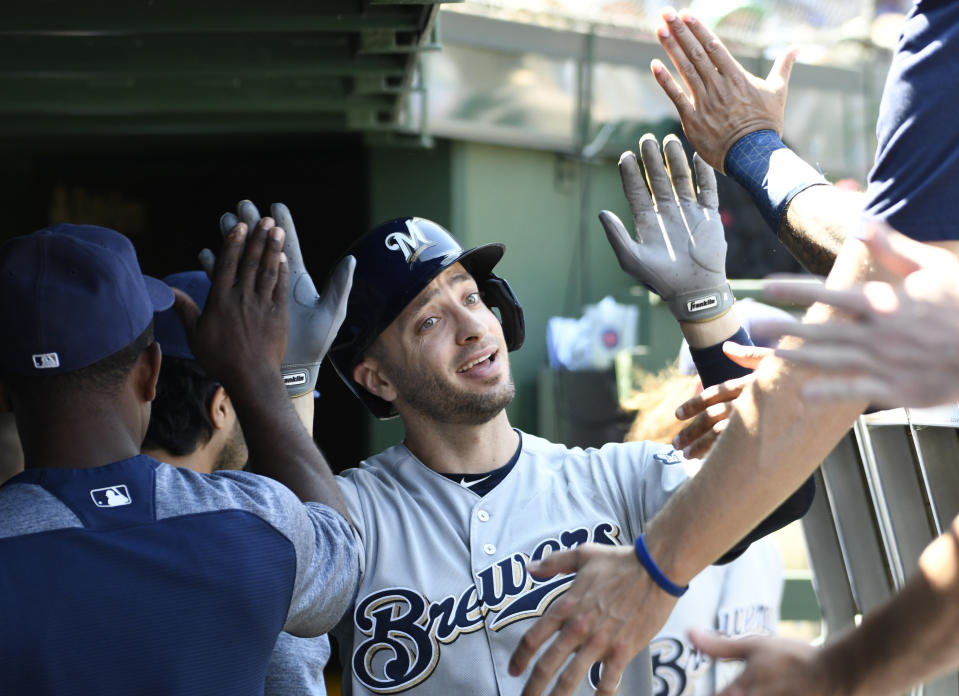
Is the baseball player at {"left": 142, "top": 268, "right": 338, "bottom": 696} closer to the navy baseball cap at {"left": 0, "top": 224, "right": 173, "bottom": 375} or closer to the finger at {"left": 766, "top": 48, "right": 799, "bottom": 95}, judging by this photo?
the navy baseball cap at {"left": 0, "top": 224, "right": 173, "bottom": 375}

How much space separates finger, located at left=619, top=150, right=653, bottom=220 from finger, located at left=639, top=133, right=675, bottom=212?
0.07 feet

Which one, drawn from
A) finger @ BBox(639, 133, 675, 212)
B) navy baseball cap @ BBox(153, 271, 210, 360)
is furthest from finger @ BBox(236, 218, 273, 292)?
finger @ BBox(639, 133, 675, 212)

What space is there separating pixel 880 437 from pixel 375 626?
1374 mm

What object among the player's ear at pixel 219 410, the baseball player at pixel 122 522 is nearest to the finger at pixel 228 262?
the baseball player at pixel 122 522

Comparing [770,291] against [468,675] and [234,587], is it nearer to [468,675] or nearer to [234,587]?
[234,587]

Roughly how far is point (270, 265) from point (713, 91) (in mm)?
928

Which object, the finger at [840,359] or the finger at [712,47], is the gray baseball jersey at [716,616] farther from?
the finger at [840,359]

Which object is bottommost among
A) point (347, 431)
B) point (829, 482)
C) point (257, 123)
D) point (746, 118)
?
point (347, 431)

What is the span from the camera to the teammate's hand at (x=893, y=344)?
1191 mm

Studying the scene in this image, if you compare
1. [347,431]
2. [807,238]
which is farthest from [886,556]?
[347,431]

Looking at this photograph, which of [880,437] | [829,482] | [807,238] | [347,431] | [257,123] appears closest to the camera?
[807,238]

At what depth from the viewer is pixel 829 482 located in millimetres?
3098

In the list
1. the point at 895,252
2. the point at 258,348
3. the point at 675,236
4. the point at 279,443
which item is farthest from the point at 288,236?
the point at 895,252

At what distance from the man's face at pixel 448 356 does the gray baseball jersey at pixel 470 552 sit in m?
0.14
